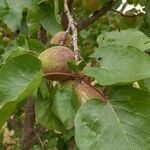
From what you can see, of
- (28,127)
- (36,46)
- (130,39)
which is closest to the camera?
(130,39)

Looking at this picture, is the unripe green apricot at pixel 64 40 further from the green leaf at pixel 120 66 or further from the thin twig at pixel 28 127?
the thin twig at pixel 28 127

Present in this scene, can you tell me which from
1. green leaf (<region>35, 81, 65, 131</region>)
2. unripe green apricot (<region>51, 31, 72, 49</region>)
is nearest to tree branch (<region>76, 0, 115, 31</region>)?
unripe green apricot (<region>51, 31, 72, 49</region>)

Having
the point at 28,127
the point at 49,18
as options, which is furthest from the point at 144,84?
the point at 28,127

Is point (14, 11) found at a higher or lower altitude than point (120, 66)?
lower

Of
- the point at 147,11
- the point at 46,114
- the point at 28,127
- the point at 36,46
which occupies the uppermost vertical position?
the point at 36,46

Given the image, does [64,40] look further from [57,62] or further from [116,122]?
[116,122]

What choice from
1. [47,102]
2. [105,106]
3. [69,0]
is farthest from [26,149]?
[105,106]

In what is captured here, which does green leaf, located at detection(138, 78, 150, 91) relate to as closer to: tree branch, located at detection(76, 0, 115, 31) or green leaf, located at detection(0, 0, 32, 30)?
green leaf, located at detection(0, 0, 32, 30)

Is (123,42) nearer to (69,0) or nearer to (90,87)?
(90,87)
